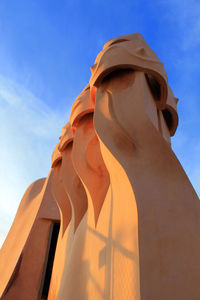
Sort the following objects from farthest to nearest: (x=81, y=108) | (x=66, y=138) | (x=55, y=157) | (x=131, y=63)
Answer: (x=55, y=157) < (x=66, y=138) < (x=81, y=108) < (x=131, y=63)

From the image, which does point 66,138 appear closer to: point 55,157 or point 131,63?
point 55,157

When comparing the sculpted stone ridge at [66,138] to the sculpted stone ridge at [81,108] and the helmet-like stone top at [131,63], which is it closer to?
the sculpted stone ridge at [81,108]

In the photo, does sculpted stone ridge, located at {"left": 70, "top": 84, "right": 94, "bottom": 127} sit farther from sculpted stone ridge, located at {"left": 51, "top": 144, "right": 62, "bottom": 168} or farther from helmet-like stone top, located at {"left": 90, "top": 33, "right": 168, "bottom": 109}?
sculpted stone ridge, located at {"left": 51, "top": 144, "right": 62, "bottom": 168}

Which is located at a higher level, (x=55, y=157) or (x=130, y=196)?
(x=55, y=157)

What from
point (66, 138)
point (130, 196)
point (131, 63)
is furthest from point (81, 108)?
point (130, 196)

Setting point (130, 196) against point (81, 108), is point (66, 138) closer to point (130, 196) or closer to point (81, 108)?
point (81, 108)

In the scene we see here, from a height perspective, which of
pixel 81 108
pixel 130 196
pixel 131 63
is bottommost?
pixel 130 196

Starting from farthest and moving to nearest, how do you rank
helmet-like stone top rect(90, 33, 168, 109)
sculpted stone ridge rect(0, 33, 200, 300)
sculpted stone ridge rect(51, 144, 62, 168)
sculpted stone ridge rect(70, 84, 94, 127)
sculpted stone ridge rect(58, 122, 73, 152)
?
sculpted stone ridge rect(51, 144, 62, 168) → sculpted stone ridge rect(58, 122, 73, 152) → sculpted stone ridge rect(70, 84, 94, 127) → helmet-like stone top rect(90, 33, 168, 109) → sculpted stone ridge rect(0, 33, 200, 300)

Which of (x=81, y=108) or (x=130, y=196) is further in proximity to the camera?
(x=81, y=108)

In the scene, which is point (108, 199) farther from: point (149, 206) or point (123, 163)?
point (149, 206)

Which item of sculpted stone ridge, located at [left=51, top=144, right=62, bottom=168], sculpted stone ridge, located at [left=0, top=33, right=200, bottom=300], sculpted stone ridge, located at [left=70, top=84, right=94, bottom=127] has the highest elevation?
sculpted stone ridge, located at [left=70, top=84, right=94, bottom=127]

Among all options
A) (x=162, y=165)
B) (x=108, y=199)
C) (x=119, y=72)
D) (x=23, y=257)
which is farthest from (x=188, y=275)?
(x=23, y=257)

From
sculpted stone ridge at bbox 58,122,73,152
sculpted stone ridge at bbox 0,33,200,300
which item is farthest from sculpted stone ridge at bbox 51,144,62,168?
sculpted stone ridge at bbox 0,33,200,300

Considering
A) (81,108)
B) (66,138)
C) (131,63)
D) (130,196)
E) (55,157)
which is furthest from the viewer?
(55,157)
